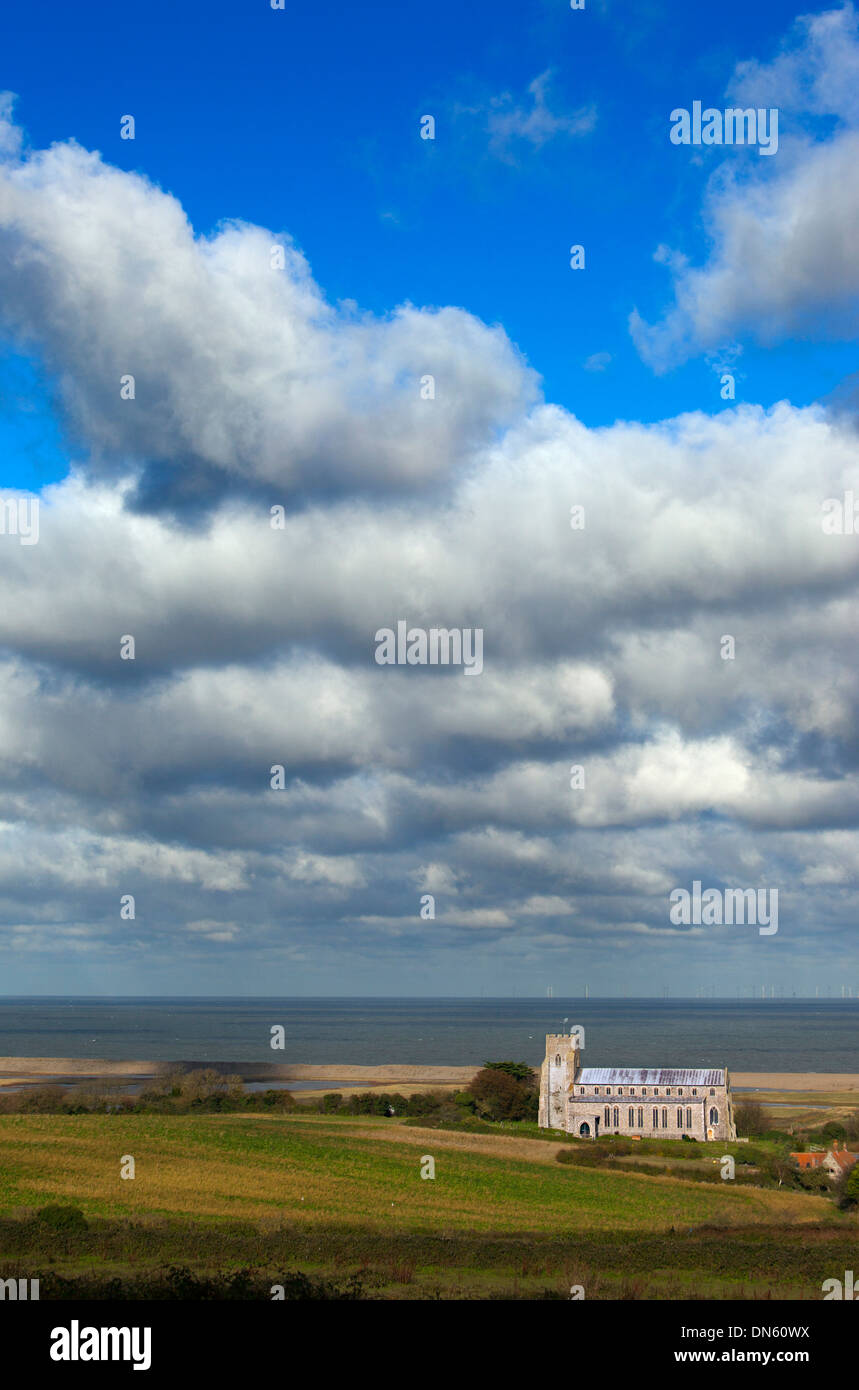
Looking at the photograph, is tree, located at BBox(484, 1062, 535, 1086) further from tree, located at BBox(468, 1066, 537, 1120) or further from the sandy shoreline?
the sandy shoreline

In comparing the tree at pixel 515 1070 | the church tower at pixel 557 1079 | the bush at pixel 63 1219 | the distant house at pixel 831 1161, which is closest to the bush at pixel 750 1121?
the church tower at pixel 557 1079

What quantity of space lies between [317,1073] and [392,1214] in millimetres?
115097

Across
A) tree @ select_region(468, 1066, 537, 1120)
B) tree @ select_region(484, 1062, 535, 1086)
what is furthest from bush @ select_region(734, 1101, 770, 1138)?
tree @ select_region(484, 1062, 535, 1086)

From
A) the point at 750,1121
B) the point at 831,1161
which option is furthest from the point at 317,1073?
the point at 831,1161

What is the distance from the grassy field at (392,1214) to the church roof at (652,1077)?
12501mm

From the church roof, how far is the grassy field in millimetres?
12501

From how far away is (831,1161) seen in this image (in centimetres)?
6731

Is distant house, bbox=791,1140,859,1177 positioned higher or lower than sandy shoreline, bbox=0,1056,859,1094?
higher

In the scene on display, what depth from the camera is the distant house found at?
65.9 m

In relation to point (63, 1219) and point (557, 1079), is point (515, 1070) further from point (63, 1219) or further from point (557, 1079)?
point (63, 1219)

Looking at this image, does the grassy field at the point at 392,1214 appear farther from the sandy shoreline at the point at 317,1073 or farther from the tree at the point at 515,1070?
the sandy shoreline at the point at 317,1073
